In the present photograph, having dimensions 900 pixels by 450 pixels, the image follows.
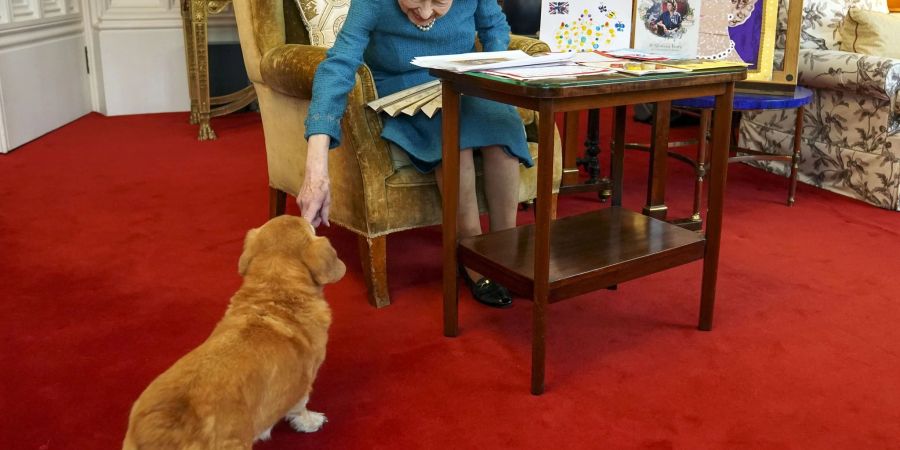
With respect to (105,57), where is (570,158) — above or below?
below

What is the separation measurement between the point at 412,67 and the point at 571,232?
651 mm

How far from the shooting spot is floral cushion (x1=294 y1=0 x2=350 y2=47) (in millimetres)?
2713

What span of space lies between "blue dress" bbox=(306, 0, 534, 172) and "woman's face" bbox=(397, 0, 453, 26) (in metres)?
0.02

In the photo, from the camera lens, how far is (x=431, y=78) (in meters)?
2.38

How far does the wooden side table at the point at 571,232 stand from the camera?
1701 mm

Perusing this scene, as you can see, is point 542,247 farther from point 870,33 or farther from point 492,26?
point 870,33

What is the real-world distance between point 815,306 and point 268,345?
1.59 m

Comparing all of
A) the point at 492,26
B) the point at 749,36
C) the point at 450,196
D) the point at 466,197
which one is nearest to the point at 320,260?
the point at 450,196

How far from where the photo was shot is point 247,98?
5023 millimetres

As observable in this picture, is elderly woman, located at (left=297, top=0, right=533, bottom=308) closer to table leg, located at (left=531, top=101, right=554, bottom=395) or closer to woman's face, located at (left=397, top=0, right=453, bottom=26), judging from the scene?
woman's face, located at (left=397, top=0, right=453, bottom=26)

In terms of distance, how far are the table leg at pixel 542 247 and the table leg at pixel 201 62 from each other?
3.11 m

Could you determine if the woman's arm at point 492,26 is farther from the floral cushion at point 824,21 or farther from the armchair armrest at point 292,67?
the floral cushion at point 824,21

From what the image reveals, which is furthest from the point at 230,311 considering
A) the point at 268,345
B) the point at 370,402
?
the point at 370,402

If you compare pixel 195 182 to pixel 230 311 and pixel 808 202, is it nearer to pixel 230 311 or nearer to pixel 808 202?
pixel 230 311
